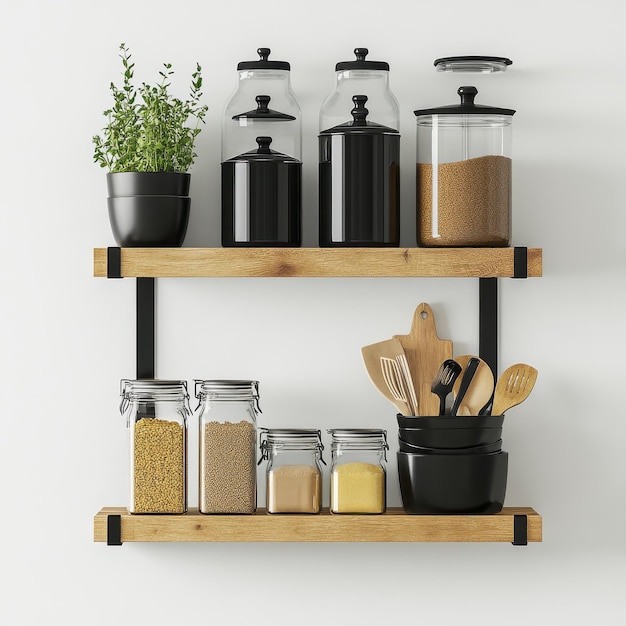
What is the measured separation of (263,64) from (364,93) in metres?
0.16

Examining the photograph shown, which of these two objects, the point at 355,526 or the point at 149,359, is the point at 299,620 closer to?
the point at 355,526

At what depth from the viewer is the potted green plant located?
4.63 feet

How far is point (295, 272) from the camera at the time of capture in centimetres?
139

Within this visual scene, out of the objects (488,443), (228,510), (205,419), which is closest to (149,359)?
(205,419)

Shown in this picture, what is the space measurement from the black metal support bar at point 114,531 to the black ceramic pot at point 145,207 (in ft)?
1.34

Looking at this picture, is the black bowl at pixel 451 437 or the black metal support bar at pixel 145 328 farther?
the black metal support bar at pixel 145 328

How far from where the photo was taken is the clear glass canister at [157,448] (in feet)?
4.59

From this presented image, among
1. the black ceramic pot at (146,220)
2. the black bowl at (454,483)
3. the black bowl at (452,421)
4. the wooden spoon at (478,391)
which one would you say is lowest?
the black bowl at (454,483)

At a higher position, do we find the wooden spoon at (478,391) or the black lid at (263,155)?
the black lid at (263,155)

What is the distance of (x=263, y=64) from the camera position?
1474mm

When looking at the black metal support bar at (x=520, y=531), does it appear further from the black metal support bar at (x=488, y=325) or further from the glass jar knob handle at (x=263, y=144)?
the glass jar knob handle at (x=263, y=144)

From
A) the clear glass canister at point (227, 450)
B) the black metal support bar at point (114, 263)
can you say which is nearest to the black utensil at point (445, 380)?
the clear glass canister at point (227, 450)

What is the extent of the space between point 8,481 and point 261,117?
72 centimetres

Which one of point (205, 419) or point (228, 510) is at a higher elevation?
point (205, 419)
